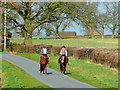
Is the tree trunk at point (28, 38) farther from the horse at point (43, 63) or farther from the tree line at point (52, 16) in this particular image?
the horse at point (43, 63)

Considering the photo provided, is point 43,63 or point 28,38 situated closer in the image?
point 43,63

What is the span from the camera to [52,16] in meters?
43.2

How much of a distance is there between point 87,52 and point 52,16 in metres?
13.5

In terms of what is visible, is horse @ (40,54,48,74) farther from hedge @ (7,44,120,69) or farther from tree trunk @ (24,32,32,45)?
tree trunk @ (24,32,32,45)

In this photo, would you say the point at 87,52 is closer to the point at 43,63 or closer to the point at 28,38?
the point at 43,63

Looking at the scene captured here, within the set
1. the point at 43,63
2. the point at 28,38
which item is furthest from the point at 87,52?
the point at 28,38

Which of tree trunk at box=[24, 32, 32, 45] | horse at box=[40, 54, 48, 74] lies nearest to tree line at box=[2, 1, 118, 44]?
tree trunk at box=[24, 32, 32, 45]

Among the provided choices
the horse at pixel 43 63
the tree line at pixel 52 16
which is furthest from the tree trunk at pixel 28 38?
the horse at pixel 43 63

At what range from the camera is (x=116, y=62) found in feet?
72.9

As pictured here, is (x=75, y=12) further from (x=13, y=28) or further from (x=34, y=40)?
(x=34, y=40)

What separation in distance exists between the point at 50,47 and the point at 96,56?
14516 mm

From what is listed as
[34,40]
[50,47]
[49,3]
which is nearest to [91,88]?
[50,47]

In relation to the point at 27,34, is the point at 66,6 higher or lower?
higher

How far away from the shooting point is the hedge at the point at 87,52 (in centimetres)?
2360
